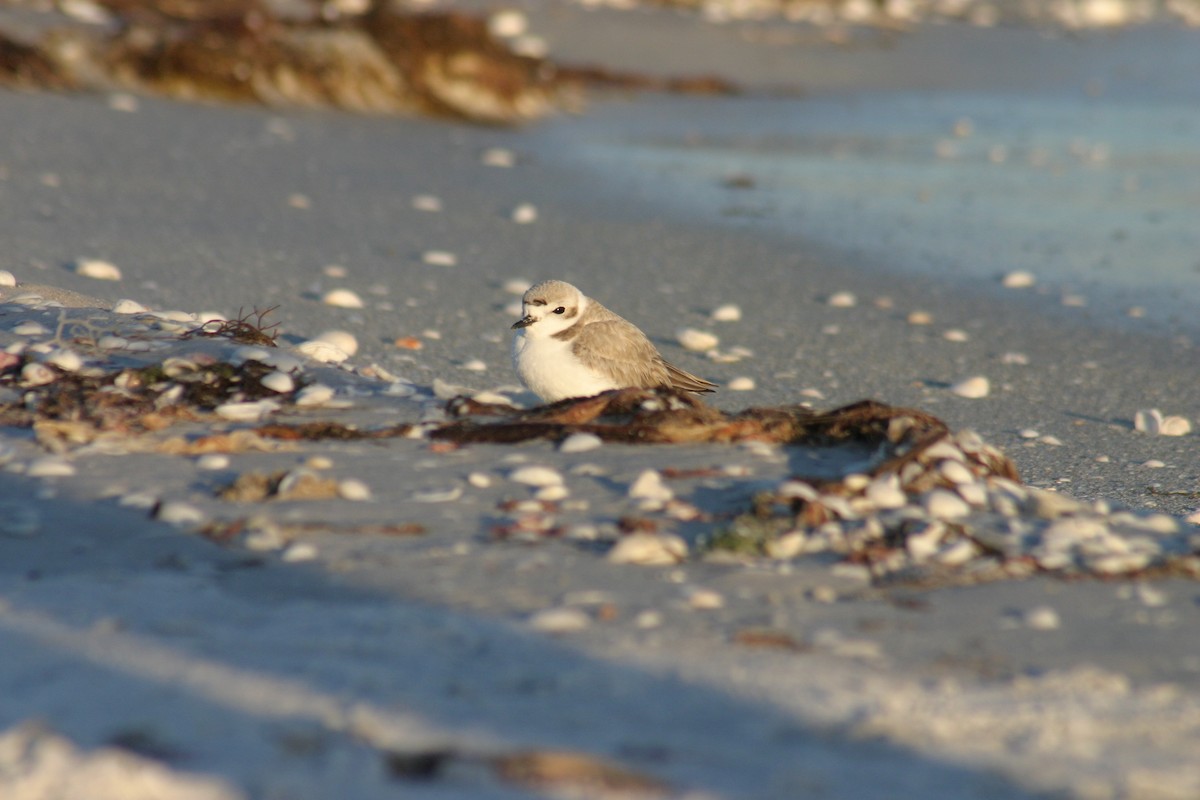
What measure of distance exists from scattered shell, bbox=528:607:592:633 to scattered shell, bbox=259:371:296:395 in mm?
1783

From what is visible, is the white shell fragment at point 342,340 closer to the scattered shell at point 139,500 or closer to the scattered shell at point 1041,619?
the scattered shell at point 139,500

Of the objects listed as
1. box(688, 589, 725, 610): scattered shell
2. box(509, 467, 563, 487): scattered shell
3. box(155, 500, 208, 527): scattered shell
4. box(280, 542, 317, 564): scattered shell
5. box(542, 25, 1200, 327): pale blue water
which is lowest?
box(155, 500, 208, 527): scattered shell

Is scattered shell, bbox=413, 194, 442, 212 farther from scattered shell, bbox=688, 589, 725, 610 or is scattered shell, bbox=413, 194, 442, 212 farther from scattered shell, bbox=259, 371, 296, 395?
scattered shell, bbox=688, 589, 725, 610

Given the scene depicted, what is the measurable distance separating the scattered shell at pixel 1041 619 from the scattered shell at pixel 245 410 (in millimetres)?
2341

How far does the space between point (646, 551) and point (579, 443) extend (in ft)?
2.63

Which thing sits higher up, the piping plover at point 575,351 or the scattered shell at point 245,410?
the piping plover at point 575,351

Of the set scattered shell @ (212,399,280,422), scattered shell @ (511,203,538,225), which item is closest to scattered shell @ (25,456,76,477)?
scattered shell @ (212,399,280,422)

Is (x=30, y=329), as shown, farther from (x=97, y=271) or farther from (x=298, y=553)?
(x=298, y=553)

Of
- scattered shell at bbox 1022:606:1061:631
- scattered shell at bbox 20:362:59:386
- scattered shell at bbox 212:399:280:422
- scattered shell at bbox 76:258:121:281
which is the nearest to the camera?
scattered shell at bbox 1022:606:1061:631

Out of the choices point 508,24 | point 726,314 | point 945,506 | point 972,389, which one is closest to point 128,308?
point 726,314

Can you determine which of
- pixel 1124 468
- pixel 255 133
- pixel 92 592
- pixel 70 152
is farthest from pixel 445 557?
pixel 255 133

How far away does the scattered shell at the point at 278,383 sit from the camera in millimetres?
4277

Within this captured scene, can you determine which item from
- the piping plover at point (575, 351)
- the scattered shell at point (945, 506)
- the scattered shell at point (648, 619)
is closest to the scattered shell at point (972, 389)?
the piping plover at point (575, 351)

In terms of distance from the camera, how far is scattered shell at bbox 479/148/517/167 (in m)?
10.4
